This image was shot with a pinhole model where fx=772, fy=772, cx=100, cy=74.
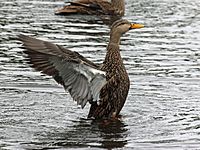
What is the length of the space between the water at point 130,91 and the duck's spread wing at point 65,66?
55 cm

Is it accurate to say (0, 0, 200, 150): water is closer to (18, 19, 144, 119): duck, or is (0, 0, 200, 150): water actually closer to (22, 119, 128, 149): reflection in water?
(22, 119, 128, 149): reflection in water

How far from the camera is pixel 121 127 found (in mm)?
10516

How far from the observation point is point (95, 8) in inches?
827

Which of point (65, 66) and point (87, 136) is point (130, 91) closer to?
point (65, 66)

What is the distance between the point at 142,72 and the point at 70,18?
257 inches

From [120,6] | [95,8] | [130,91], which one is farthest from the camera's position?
[95,8]

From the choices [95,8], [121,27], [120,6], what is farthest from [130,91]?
[95,8]

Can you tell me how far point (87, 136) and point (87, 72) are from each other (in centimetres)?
89

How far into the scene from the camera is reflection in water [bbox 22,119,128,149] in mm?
9477

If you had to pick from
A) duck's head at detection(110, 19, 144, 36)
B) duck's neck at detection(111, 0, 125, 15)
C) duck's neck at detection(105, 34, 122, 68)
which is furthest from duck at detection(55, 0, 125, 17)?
duck's neck at detection(105, 34, 122, 68)

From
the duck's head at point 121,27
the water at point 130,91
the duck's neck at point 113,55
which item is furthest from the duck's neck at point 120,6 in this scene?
the duck's neck at point 113,55

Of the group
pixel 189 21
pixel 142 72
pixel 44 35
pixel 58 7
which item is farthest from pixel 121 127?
pixel 58 7

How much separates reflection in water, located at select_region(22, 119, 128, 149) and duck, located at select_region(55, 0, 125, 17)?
9.48 metres

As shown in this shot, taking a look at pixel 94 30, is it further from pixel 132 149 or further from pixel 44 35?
pixel 132 149
